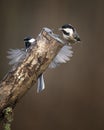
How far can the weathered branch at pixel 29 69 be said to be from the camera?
1.93m

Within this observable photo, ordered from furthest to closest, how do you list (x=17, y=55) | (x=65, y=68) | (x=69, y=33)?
1. (x=65, y=68)
2. (x=17, y=55)
3. (x=69, y=33)

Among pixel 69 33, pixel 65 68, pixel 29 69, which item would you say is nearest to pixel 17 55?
pixel 29 69

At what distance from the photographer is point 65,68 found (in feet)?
11.7

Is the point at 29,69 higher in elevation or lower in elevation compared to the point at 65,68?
lower

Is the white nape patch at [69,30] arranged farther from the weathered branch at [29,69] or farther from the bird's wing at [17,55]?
the bird's wing at [17,55]

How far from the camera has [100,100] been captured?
357 centimetres

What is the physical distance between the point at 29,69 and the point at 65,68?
1635mm

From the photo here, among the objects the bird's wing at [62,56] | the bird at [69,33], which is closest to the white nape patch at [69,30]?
the bird at [69,33]

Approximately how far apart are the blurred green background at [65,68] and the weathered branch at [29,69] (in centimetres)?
158

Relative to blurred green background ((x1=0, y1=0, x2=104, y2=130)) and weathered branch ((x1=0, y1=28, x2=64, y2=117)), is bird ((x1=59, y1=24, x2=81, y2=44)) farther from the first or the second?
blurred green background ((x1=0, y1=0, x2=104, y2=130))

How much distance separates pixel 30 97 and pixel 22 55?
1549 millimetres

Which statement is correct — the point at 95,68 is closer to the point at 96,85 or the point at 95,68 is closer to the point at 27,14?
the point at 96,85

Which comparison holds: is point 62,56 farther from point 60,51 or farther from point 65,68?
point 65,68

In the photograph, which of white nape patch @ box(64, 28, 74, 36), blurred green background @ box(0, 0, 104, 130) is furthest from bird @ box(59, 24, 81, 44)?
blurred green background @ box(0, 0, 104, 130)
